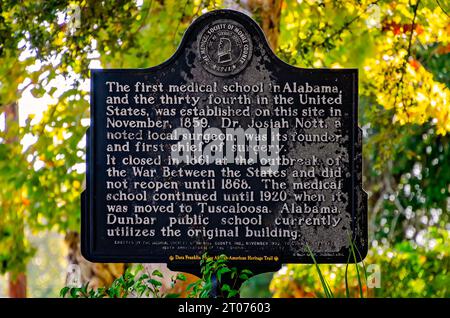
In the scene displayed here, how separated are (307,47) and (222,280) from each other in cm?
359

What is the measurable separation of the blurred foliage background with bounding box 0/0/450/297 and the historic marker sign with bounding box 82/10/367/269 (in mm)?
1999

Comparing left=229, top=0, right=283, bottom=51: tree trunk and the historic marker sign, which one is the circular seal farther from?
left=229, top=0, right=283, bottom=51: tree trunk

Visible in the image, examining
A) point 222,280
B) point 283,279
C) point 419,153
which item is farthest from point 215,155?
point 419,153

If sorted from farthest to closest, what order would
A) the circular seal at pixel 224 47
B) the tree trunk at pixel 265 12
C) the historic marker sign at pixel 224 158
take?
the tree trunk at pixel 265 12
the circular seal at pixel 224 47
the historic marker sign at pixel 224 158

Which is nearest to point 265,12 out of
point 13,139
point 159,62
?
point 159,62

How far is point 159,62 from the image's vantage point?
1161 cm

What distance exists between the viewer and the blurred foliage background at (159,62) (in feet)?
32.4

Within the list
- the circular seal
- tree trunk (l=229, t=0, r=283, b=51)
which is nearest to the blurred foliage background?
tree trunk (l=229, t=0, r=283, b=51)

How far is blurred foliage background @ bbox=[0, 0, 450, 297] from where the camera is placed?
9875 millimetres

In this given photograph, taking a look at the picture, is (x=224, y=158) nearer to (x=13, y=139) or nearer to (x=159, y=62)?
(x=159, y=62)

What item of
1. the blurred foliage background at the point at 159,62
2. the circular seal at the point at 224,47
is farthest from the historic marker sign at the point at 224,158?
the blurred foliage background at the point at 159,62

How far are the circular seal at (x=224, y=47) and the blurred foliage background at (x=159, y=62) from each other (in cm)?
187

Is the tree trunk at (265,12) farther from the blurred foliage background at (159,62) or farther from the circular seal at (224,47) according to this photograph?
the circular seal at (224,47)
